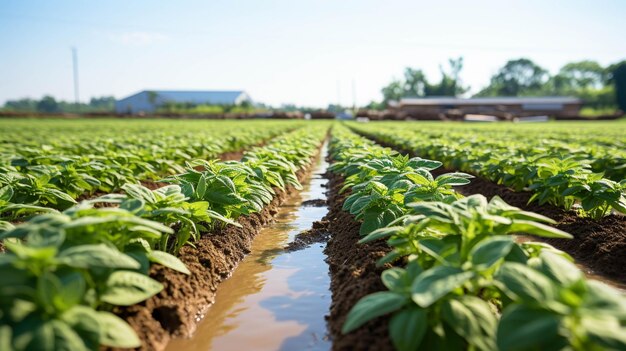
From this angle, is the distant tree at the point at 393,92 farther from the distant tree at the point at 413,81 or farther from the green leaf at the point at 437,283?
the green leaf at the point at 437,283

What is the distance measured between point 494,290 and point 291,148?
571 cm

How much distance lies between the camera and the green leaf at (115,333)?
5.33 feet

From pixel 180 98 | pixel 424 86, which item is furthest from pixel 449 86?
pixel 180 98

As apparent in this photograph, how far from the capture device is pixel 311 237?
4570 millimetres

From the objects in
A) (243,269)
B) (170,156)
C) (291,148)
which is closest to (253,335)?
(243,269)

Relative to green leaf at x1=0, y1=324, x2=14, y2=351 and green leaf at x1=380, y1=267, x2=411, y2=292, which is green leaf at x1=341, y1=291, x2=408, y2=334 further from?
green leaf at x1=0, y1=324, x2=14, y2=351

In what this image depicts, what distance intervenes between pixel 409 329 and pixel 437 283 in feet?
0.67

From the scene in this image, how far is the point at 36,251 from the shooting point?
1560 millimetres

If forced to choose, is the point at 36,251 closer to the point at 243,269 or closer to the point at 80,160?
the point at 243,269

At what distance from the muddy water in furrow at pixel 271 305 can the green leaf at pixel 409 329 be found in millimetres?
769

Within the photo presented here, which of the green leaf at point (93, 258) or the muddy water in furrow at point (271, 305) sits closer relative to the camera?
the green leaf at point (93, 258)

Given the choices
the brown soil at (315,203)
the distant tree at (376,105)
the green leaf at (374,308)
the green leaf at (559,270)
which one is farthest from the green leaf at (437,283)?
the distant tree at (376,105)

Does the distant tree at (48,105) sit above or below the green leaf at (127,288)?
above

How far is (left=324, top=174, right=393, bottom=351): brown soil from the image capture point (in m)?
2.11
